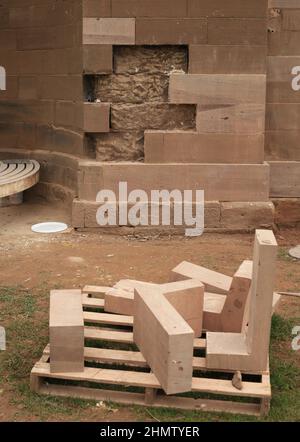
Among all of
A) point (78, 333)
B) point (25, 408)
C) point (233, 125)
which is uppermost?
point (233, 125)

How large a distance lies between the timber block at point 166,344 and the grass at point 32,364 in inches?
7.9

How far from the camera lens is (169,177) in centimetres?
707

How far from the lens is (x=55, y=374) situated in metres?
3.59

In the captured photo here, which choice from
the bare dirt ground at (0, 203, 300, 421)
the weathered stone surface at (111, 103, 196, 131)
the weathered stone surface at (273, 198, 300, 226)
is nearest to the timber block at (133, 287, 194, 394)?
the bare dirt ground at (0, 203, 300, 421)

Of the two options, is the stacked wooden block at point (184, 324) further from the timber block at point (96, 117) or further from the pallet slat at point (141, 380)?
the timber block at point (96, 117)

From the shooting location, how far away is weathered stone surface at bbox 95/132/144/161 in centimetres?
714

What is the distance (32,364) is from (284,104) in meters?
5.06

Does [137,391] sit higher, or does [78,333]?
[78,333]

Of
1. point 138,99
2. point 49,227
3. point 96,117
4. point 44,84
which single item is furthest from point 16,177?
point 138,99

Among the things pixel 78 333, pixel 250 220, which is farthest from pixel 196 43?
pixel 78 333

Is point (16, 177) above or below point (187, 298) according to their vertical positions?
above

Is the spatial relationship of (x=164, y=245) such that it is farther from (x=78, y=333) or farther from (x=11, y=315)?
(x=78, y=333)

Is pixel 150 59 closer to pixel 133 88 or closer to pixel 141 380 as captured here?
pixel 133 88

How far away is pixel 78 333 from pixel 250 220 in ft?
13.2
